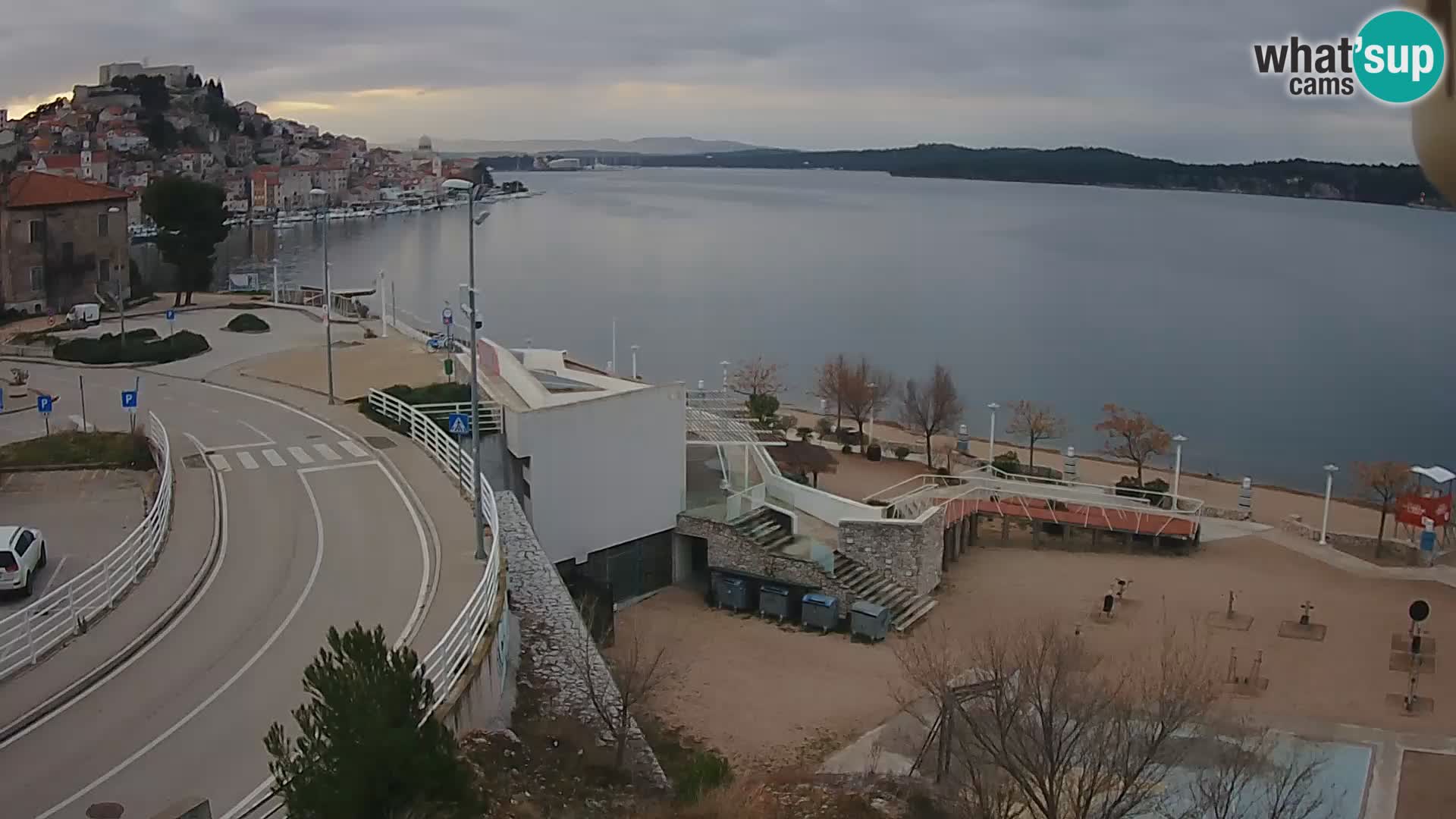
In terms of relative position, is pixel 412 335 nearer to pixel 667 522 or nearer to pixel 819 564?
pixel 667 522

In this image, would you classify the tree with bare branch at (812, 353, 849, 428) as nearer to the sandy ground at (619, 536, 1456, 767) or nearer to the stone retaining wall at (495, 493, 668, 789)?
the sandy ground at (619, 536, 1456, 767)

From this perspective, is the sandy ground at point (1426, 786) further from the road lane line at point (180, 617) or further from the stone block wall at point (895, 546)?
the road lane line at point (180, 617)

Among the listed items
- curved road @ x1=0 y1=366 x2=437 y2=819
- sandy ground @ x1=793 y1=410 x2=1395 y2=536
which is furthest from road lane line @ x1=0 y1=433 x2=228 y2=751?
sandy ground @ x1=793 y1=410 x2=1395 y2=536

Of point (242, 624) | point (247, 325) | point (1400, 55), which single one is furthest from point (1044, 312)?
point (1400, 55)

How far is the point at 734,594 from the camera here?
2409cm

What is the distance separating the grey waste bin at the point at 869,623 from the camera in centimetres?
2233

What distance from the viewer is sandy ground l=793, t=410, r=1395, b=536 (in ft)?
115

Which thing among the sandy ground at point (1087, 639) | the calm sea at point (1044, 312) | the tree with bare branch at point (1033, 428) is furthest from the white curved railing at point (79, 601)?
the calm sea at point (1044, 312)

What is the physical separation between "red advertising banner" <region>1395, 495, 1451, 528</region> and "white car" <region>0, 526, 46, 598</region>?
87.1ft

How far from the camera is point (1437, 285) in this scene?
344ft

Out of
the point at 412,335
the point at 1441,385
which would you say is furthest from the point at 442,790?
the point at 1441,385

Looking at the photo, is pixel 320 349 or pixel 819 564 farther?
pixel 320 349

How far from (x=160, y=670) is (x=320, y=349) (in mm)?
24877

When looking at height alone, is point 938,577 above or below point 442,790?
below
